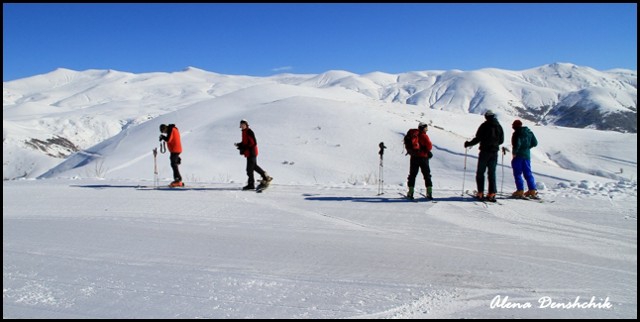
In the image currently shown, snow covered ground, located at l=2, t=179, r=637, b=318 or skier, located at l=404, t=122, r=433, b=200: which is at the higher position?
skier, located at l=404, t=122, r=433, b=200

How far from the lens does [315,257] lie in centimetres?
528

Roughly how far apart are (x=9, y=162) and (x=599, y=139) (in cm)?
4421

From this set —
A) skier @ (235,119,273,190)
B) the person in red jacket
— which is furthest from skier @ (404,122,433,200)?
the person in red jacket

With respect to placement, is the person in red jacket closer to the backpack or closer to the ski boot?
the backpack

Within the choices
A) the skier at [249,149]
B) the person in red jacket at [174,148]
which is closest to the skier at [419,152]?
the skier at [249,149]

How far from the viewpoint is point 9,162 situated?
38031 millimetres

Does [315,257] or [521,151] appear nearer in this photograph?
[315,257]

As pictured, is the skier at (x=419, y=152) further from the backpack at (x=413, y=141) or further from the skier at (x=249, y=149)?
the skier at (x=249, y=149)

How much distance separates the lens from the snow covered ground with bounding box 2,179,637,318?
153 inches

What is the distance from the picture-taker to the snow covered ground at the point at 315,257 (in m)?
3.89

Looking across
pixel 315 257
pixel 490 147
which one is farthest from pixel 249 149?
pixel 315 257

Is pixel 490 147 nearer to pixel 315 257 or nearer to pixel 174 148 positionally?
pixel 315 257

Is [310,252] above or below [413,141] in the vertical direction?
below

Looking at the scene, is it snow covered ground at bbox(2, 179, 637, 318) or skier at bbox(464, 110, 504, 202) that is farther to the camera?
skier at bbox(464, 110, 504, 202)
